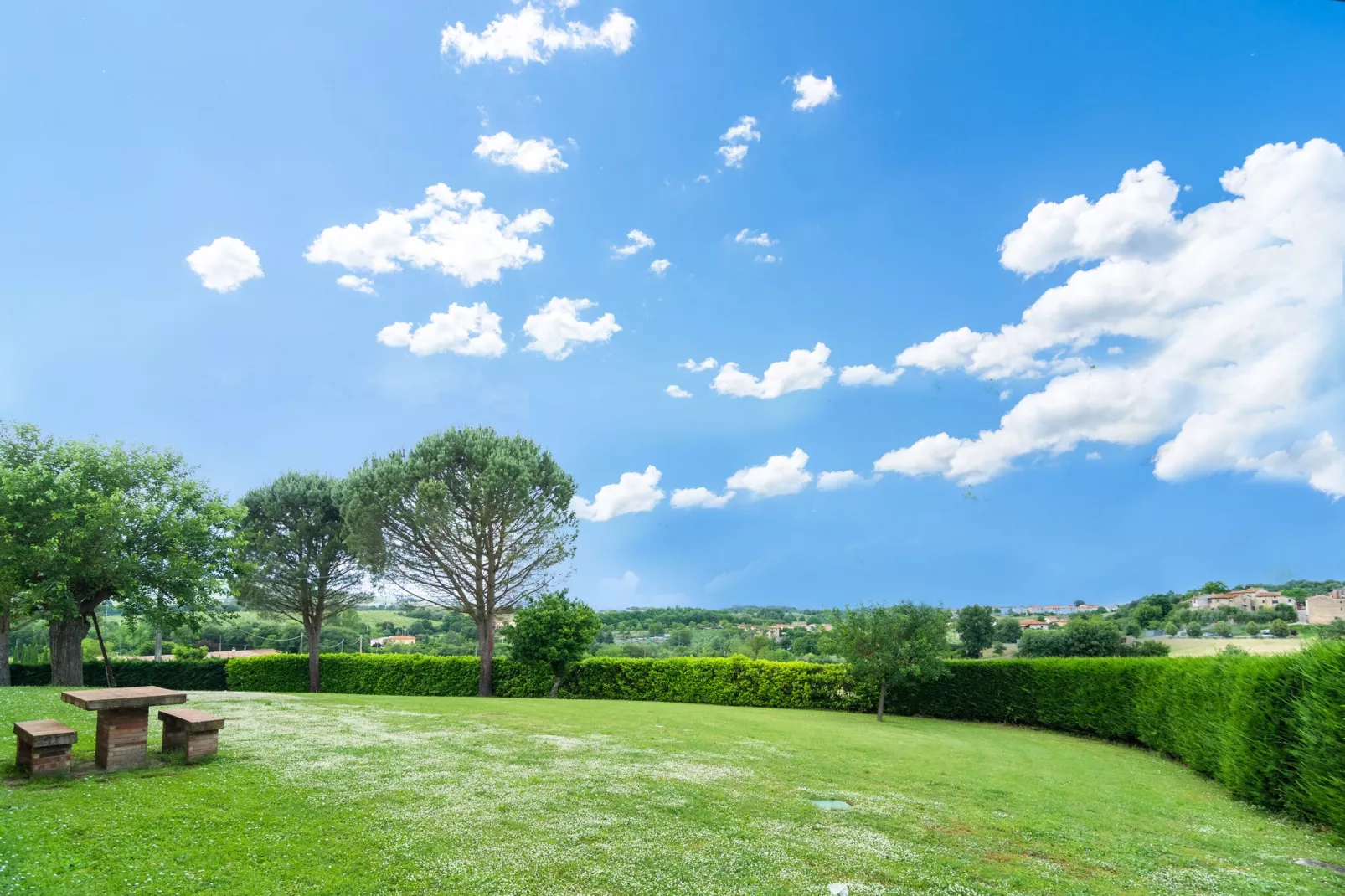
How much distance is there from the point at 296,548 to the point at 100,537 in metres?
12.7

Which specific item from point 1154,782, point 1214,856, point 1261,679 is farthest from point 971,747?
point 1214,856

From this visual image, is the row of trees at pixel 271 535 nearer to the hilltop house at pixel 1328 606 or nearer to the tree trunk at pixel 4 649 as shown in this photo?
the tree trunk at pixel 4 649

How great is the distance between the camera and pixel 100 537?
22.3 meters

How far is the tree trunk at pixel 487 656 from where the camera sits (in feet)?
98.9

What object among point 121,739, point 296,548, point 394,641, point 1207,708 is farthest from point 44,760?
point 394,641

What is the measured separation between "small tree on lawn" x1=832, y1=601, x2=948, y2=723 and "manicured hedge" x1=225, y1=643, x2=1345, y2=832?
9.37 ft

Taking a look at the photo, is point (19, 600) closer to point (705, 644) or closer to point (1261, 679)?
point (1261, 679)

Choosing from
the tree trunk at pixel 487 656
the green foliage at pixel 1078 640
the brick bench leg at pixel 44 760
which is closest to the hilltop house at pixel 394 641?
the tree trunk at pixel 487 656

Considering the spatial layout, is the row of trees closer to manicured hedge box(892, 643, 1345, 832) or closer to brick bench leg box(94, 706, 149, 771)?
brick bench leg box(94, 706, 149, 771)

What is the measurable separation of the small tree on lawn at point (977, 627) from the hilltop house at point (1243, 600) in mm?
18316

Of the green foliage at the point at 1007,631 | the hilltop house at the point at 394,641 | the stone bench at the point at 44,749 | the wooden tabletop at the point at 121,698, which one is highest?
the wooden tabletop at the point at 121,698

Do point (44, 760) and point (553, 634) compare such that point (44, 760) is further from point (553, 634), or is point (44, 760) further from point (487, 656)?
point (487, 656)

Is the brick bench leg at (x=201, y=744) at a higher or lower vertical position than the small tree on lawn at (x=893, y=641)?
higher

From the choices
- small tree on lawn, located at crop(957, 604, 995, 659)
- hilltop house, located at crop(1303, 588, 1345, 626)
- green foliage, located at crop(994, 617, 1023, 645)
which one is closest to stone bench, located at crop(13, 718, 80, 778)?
hilltop house, located at crop(1303, 588, 1345, 626)
